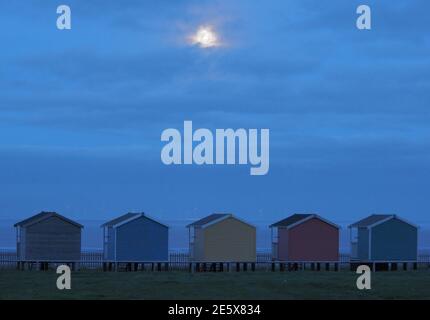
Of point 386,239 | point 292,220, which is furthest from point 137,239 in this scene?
point 386,239

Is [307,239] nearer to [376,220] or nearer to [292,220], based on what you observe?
[292,220]

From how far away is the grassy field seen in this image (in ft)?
109

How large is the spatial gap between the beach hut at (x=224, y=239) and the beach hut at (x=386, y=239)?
291 inches

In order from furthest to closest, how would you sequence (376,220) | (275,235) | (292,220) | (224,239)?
(275,235) < (376,220) < (292,220) < (224,239)

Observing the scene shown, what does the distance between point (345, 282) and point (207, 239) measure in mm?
11214

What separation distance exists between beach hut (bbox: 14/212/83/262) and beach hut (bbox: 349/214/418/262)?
17.9 metres

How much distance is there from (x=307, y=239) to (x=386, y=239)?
17.3 feet

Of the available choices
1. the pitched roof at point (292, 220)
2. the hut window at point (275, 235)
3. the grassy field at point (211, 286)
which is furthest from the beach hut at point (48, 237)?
the hut window at point (275, 235)

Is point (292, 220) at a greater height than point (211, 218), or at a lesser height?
lesser

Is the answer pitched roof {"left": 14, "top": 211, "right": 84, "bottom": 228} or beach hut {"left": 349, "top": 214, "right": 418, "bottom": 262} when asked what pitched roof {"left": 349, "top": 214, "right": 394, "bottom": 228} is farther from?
pitched roof {"left": 14, "top": 211, "right": 84, "bottom": 228}

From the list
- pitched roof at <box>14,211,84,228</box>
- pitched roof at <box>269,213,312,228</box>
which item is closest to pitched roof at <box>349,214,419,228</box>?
pitched roof at <box>269,213,312,228</box>

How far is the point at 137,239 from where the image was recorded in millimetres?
49719
